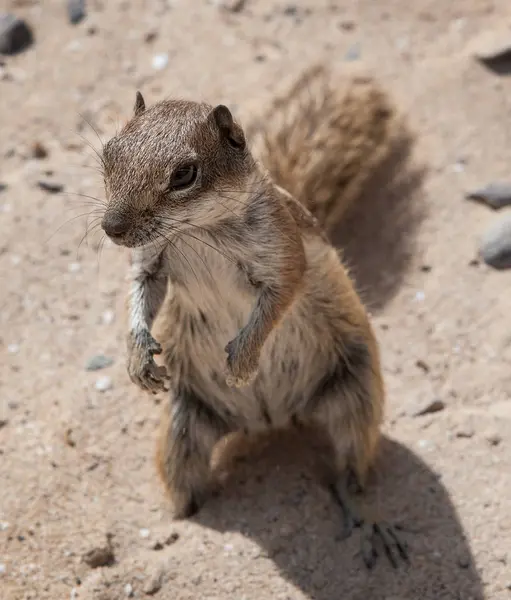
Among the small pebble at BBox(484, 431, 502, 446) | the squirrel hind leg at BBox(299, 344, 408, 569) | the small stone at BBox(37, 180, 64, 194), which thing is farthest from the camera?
the small stone at BBox(37, 180, 64, 194)

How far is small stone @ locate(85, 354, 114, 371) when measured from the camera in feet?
15.3

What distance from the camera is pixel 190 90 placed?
596 centimetres

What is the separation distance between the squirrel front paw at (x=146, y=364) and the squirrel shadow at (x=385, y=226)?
1.67 m

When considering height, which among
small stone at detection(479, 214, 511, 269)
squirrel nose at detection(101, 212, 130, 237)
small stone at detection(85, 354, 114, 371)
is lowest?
small stone at detection(85, 354, 114, 371)

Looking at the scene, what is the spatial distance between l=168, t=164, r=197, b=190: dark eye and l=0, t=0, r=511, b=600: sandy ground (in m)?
1.57

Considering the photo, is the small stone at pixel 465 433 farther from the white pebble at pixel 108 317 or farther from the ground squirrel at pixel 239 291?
the white pebble at pixel 108 317

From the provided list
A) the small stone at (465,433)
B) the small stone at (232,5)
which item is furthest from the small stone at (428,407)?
the small stone at (232,5)

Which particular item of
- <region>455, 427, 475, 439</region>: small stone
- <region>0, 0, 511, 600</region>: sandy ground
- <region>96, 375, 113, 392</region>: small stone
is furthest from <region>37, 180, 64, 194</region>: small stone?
<region>455, 427, 475, 439</region>: small stone

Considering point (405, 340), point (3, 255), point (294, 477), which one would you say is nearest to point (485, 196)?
point (405, 340)

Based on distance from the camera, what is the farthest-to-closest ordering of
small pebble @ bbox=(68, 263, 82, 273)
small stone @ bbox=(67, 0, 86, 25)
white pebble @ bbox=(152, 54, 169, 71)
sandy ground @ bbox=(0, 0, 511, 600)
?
small stone @ bbox=(67, 0, 86, 25), white pebble @ bbox=(152, 54, 169, 71), small pebble @ bbox=(68, 263, 82, 273), sandy ground @ bbox=(0, 0, 511, 600)

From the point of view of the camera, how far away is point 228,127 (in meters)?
3.22

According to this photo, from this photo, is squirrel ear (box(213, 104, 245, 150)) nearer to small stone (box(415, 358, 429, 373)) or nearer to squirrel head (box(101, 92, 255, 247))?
squirrel head (box(101, 92, 255, 247))

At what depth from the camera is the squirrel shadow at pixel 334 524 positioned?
3.72 metres

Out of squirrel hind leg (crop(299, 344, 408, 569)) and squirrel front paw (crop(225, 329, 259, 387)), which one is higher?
squirrel front paw (crop(225, 329, 259, 387))
